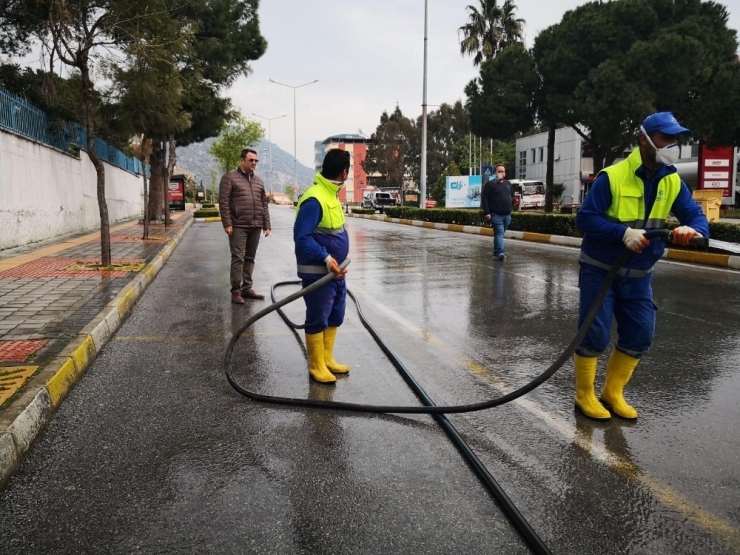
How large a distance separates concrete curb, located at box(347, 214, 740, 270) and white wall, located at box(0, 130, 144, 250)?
12563mm

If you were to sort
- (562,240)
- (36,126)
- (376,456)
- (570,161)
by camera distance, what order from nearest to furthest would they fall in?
(376,456) < (36,126) < (562,240) < (570,161)

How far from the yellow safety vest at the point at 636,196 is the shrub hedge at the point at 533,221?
7861mm

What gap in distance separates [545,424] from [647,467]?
0.68 metres

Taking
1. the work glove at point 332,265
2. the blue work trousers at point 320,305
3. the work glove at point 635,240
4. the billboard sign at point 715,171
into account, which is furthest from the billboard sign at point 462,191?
the work glove at point 635,240

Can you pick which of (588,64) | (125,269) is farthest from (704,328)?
(588,64)

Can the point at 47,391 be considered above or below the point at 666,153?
below

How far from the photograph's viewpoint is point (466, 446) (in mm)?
3303

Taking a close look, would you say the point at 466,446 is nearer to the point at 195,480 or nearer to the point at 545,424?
the point at 545,424

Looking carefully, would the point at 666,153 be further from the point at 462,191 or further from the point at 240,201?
the point at 462,191

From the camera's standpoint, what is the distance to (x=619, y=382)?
3.91 metres

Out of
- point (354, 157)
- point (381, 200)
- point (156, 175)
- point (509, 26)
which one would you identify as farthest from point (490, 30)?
point (354, 157)

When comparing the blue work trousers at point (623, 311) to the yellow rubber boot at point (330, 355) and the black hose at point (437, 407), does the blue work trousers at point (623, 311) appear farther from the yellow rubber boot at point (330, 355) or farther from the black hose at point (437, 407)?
the yellow rubber boot at point (330, 355)

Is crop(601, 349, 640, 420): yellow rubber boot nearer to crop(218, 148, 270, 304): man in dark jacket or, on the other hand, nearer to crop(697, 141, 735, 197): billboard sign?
crop(218, 148, 270, 304): man in dark jacket

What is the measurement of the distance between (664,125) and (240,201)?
554cm
